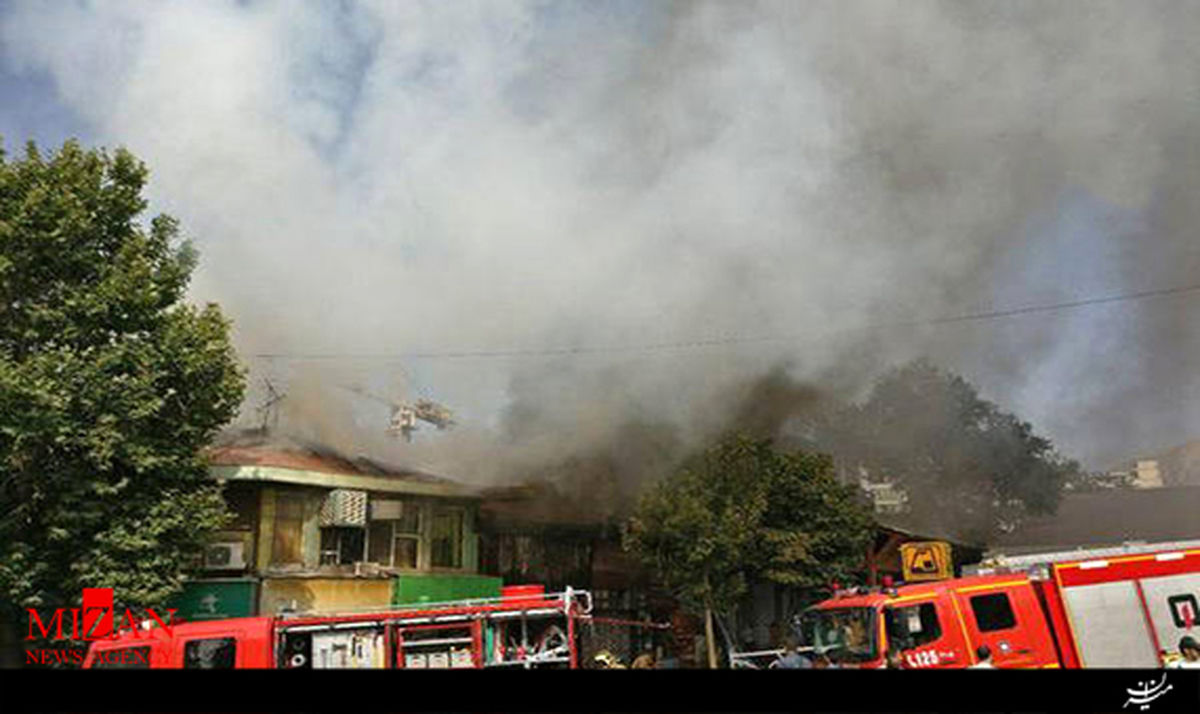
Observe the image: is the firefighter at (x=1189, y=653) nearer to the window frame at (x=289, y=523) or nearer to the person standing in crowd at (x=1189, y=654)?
the person standing in crowd at (x=1189, y=654)

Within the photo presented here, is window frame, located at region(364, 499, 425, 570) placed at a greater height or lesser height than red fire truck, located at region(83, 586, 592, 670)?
greater

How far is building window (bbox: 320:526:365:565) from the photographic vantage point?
13508mm

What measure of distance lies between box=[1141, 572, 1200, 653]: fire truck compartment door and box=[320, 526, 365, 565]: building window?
1055cm

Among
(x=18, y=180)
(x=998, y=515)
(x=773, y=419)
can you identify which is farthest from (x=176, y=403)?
(x=998, y=515)

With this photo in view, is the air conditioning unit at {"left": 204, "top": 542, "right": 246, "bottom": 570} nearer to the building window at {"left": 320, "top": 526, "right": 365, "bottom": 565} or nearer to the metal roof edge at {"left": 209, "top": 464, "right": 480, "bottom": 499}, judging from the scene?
the metal roof edge at {"left": 209, "top": 464, "right": 480, "bottom": 499}

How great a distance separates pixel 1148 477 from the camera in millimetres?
18203

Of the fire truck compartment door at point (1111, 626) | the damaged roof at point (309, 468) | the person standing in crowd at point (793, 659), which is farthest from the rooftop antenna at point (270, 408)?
the fire truck compartment door at point (1111, 626)

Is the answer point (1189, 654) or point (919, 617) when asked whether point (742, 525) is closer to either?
point (919, 617)

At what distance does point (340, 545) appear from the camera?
1366 cm

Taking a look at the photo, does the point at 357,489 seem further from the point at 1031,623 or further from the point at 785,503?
the point at 1031,623

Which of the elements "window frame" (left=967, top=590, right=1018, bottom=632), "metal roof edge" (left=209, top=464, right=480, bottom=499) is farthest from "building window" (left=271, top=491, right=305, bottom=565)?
"window frame" (left=967, top=590, right=1018, bottom=632)

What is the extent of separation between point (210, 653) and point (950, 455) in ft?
62.6

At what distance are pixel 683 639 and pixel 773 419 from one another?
15.4 feet

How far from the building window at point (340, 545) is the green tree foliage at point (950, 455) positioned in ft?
30.3
